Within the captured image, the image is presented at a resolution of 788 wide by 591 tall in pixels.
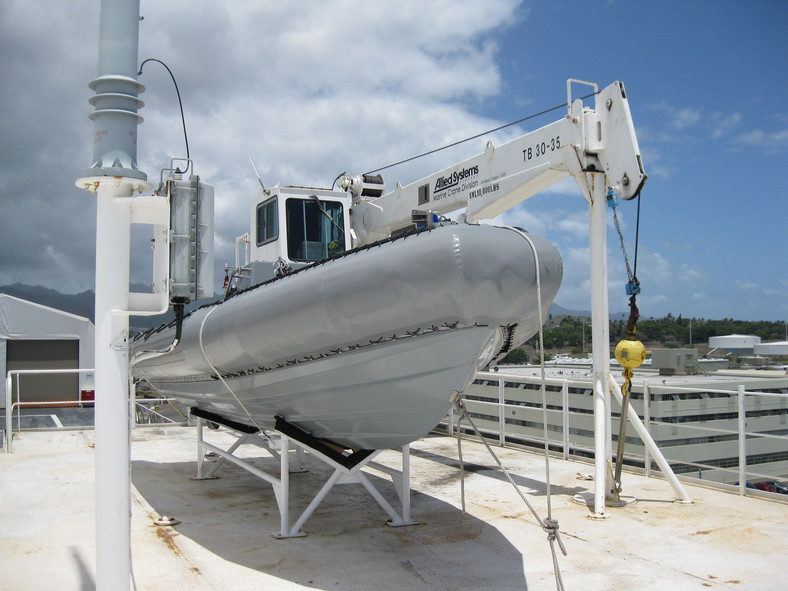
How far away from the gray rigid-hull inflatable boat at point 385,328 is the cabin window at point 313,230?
149 cm

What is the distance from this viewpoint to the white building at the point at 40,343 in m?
16.7

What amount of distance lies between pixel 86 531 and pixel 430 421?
2.79 m

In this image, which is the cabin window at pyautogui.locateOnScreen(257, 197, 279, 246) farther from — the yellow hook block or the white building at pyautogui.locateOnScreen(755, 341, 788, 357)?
the white building at pyautogui.locateOnScreen(755, 341, 788, 357)

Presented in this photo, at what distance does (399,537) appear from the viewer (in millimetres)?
4758

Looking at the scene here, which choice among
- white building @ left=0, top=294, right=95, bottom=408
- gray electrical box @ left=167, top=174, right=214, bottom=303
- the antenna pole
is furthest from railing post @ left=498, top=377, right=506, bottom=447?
white building @ left=0, top=294, right=95, bottom=408

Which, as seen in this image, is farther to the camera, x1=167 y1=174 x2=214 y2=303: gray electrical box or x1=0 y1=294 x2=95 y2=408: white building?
x1=0 y1=294 x2=95 y2=408: white building

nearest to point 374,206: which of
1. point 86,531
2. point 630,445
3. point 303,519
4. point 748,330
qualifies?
point 303,519

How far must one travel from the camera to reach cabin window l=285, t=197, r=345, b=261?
20.9 feet

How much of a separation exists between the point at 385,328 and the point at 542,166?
8.30ft

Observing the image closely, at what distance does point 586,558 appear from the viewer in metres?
4.27

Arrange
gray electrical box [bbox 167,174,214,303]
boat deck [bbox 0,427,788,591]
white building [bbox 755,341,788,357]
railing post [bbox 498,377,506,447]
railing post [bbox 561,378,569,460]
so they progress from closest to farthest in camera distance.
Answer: gray electrical box [bbox 167,174,214,303] < boat deck [bbox 0,427,788,591] < railing post [bbox 561,378,569,460] < railing post [bbox 498,377,506,447] < white building [bbox 755,341,788,357]

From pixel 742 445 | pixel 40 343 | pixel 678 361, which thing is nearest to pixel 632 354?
pixel 742 445

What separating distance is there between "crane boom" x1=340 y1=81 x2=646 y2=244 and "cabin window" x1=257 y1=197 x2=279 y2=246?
2.90 ft

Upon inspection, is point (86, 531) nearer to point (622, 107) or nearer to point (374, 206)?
point (374, 206)
